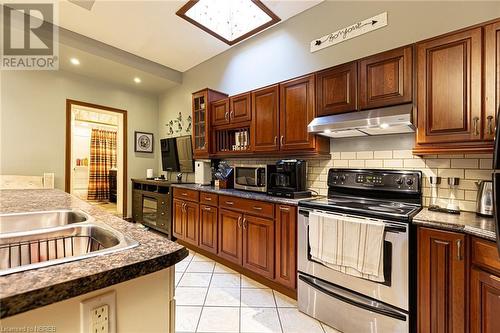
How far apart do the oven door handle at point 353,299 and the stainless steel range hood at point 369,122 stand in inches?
50.9

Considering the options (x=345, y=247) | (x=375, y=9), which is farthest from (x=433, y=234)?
(x=375, y=9)

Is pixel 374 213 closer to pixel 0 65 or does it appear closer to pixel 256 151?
pixel 256 151

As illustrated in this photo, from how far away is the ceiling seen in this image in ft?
9.04

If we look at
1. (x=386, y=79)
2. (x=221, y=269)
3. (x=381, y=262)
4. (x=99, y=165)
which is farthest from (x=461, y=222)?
(x=99, y=165)

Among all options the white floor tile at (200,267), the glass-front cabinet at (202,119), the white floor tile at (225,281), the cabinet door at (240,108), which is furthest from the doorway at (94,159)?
the white floor tile at (225,281)

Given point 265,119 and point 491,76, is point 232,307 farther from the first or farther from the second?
point 491,76

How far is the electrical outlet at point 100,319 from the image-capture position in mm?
593

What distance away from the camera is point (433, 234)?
1426 millimetres

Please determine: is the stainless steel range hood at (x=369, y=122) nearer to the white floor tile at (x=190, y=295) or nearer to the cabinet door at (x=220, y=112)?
the cabinet door at (x=220, y=112)

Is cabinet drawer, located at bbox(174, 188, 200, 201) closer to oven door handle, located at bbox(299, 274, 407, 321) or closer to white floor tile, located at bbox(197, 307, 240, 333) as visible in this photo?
white floor tile, located at bbox(197, 307, 240, 333)

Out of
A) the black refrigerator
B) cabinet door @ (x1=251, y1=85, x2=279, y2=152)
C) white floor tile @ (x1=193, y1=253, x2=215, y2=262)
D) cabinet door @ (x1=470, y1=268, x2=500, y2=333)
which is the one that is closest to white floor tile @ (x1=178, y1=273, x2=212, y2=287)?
white floor tile @ (x1=193, y1=253, x2=215, y2=262)

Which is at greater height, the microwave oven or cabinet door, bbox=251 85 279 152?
cabinet door, bbox=251 85 279 152

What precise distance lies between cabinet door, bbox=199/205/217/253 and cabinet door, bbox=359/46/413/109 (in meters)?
2.06

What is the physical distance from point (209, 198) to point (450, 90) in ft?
8.29
